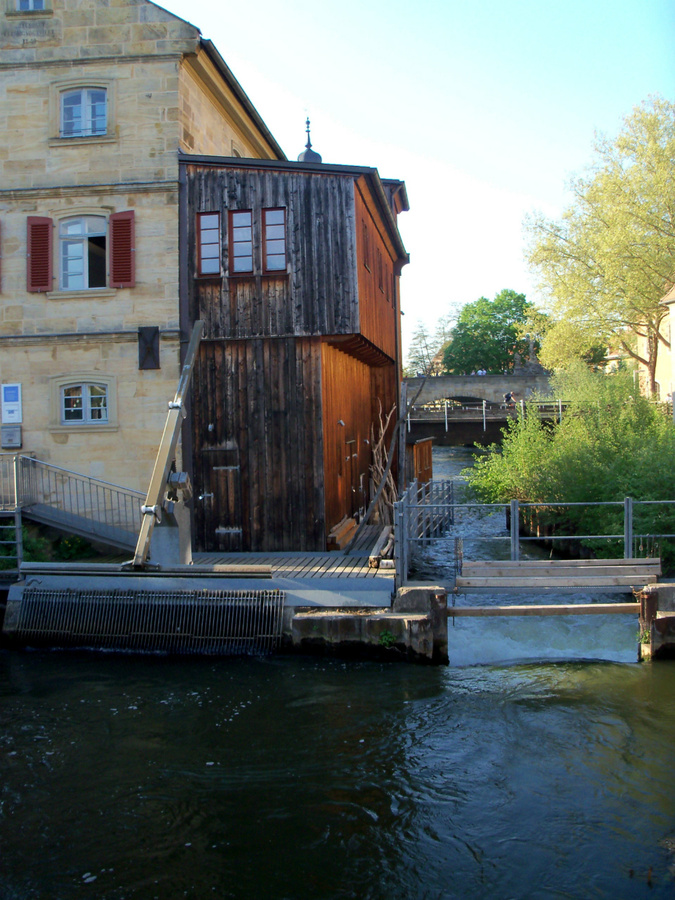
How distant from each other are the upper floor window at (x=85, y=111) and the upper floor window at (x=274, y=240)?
11.6 ft

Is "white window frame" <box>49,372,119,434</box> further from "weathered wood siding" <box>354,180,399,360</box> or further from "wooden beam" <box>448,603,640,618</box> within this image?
"wooden beam" <box>448,603,640,618</box>

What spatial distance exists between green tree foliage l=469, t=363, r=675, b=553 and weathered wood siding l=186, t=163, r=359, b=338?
5.90 meters

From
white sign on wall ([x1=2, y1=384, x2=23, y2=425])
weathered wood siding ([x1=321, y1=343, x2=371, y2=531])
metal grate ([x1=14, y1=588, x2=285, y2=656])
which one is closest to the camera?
metal grate ([x1=14, y1=588, x2=285, y2=656])

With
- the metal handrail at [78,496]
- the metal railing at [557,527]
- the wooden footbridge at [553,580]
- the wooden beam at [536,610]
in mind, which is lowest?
the wooden beam at [536,610]

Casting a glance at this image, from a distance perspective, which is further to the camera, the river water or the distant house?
the distant house

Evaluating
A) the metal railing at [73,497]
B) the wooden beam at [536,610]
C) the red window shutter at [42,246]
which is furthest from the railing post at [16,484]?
the wooden beam at [536,610]

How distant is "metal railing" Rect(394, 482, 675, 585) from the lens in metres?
11.4

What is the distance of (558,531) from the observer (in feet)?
55.9

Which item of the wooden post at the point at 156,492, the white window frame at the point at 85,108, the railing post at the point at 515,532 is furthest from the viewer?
the white window frame at the point at 85,108

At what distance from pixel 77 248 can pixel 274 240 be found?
145 inches

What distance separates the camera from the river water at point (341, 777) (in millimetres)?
6273

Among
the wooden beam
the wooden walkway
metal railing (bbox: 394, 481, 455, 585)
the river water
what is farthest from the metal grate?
the wooden beam

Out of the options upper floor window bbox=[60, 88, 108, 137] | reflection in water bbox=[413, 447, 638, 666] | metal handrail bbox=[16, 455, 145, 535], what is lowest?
reflection in water bbox=[413, 447, 638, 666]

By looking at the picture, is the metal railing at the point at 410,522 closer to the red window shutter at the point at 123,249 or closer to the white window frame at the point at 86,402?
the white window frame at the point at 86,402
